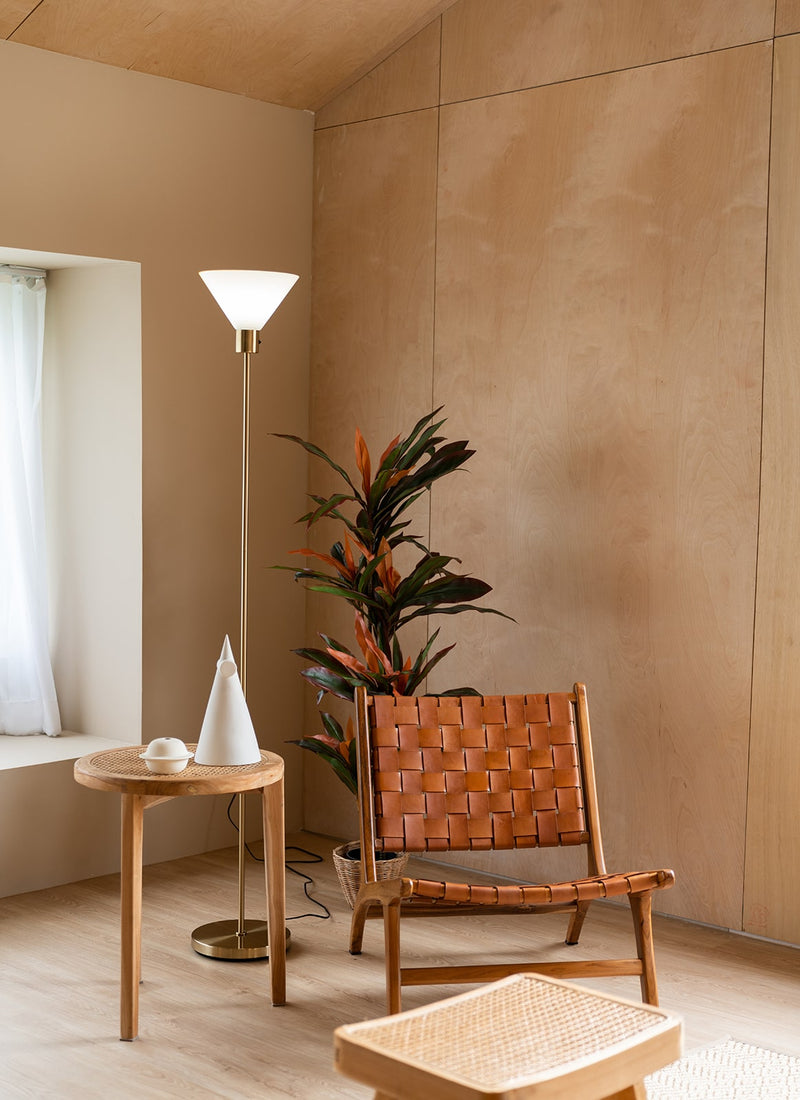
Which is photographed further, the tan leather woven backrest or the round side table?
the tan leather woven backrest

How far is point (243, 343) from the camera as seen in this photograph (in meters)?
3.45

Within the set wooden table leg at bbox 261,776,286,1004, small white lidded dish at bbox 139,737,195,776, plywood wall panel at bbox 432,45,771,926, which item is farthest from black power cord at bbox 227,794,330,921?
small white lidded dish at bbox 139,737,195,776

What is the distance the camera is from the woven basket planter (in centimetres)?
381

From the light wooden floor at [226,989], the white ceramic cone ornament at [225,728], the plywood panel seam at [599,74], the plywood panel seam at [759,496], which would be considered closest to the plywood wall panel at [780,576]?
the plywood panel seam at [759,496]

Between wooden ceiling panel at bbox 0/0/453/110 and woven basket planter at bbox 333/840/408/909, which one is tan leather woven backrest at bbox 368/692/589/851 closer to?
woven basket planter at bbox 333/840/408/909

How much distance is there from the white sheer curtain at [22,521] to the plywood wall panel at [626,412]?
1.44m

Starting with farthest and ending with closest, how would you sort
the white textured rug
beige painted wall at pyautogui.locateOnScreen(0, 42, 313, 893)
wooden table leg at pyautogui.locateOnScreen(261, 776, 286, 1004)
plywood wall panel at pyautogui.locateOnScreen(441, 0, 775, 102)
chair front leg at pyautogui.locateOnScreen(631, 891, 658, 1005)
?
1. beige painted wall at pyautogui.locateOnScreen(0, 42, 313, 893)
2. plywood wall panel at pyautogui.locateOnScreen(441, 0, 775, 102)
3. wooden table leg at pyautogui.locateOnScreen(261, 776, 286, 1004)
4. chair front leg at pyautogui.locateOnScreen(631, 891, 658, 1005)
5. the white textured rug

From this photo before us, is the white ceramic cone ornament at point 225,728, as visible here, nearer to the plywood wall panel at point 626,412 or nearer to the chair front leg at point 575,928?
the chair front leg at point 575,928

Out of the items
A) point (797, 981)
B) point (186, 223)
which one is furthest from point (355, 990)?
point (186, 223)

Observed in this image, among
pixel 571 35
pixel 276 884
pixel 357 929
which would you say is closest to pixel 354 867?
pixel 357 929

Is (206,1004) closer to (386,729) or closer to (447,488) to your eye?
(386,729)

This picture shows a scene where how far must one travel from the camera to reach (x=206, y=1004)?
321 cm

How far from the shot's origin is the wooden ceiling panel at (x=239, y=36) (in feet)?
12.7

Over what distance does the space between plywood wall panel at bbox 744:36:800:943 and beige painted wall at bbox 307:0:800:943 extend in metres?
0.02
